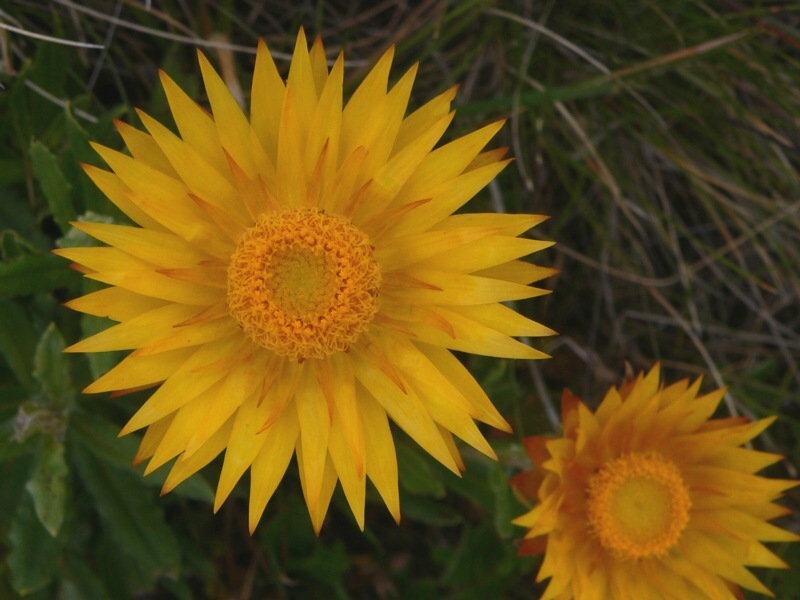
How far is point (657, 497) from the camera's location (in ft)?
9.47

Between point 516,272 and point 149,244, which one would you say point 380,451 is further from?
point 149,244

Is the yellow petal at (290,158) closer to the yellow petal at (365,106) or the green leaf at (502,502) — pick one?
the yellow petal at (365,106)

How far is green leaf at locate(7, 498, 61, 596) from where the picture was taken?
288 centimetres

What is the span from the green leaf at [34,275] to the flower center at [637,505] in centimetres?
178

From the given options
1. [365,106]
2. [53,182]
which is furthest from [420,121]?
[53,182]

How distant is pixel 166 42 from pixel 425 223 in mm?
1816

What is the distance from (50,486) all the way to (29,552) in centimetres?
44

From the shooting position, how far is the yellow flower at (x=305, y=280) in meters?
2.14

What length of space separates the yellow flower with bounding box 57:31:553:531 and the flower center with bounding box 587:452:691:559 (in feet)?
2.48

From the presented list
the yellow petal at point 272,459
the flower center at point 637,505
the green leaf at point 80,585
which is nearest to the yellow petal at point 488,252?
the yellow petal at point 272,459

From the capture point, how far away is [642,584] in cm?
289

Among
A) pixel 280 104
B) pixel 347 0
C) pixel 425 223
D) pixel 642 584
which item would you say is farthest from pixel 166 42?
pixel 642 584

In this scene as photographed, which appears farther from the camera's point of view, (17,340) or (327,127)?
(17,340)

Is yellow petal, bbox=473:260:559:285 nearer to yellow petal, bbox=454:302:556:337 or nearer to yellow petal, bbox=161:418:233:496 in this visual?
yellow petal, bbox=454:302:556:337
